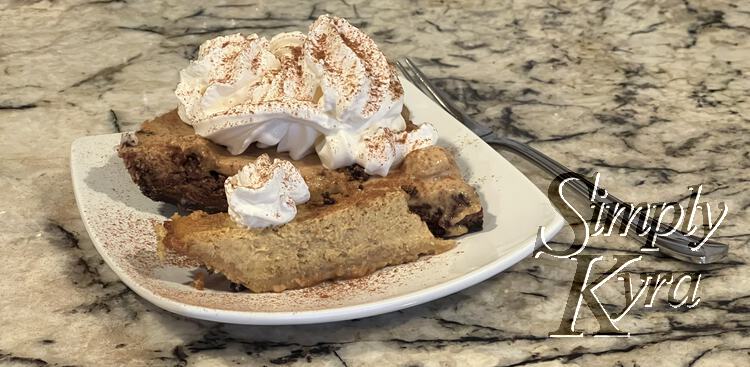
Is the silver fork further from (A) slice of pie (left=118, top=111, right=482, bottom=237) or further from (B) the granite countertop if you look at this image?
(A) slice of pie (left=118, top=111, right=482, bottom=237)

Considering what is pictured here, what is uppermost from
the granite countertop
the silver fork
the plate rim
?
the plate rim

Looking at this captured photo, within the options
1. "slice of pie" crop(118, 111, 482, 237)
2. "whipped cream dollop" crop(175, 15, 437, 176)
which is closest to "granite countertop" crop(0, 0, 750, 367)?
"slice of pie" crop(118, 111, 482, 237)

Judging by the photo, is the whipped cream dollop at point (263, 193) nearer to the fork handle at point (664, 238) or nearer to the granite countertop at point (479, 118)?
the granite countertop at point (479, 118)

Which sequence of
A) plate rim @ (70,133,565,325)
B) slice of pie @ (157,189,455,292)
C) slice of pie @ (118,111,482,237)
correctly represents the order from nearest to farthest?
plate rim @ (70,133,565,325), slice of pie @ (157,189,455,292), slice of pie @ (118,111,482,237)

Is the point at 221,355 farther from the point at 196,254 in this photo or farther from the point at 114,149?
the point at 114,149

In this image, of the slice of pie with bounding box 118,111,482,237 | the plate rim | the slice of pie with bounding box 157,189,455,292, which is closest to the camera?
the plate rim

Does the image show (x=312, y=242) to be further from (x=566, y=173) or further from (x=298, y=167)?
(x=566, y=173)

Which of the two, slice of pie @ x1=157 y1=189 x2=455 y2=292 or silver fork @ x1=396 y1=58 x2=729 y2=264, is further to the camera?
silver fork @ x1=396 y1=58 x2=729 y2=264

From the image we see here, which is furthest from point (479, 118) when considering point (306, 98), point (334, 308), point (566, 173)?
point (334, 308)

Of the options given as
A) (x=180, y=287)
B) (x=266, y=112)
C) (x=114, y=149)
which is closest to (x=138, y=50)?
(x=114, y=149)
